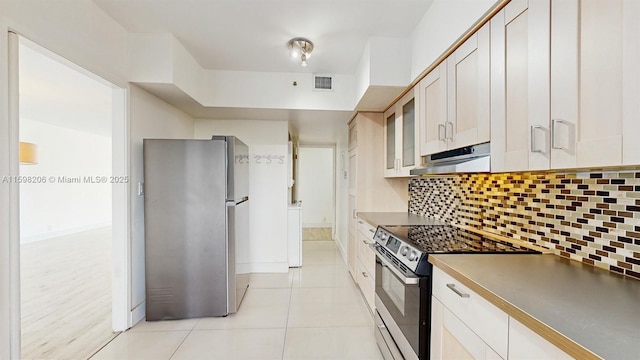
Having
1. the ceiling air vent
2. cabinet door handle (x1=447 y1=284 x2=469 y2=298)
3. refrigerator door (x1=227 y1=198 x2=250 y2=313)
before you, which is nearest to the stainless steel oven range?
cabinet door handle (x1=447 y1=284 x2=469 y2=298)

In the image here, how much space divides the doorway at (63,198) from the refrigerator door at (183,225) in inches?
9.7

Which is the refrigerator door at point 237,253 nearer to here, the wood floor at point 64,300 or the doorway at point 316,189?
the wood floor at point 64,300

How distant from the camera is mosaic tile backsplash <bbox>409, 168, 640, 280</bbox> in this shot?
1.07 metres

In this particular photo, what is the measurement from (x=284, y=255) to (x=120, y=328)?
6.36 feet

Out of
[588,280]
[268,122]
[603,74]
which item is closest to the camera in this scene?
[603,74]

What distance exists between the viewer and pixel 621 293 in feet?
3.01

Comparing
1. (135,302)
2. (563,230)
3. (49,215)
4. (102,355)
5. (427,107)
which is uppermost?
(427,107)

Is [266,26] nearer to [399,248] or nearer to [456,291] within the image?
[399,248]

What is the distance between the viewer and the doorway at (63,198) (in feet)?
6.88

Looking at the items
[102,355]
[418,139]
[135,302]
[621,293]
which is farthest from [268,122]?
[621,293]

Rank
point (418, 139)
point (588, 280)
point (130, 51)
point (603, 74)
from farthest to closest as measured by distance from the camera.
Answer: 1. point (130, 51)
2. point (418, 139)
3. point (588, 280)
4. point (603, 74)

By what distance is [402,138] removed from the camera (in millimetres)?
2627

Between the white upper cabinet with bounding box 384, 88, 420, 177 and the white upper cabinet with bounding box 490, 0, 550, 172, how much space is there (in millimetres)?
913

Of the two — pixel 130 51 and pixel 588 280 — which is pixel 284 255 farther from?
pixel 588 280
